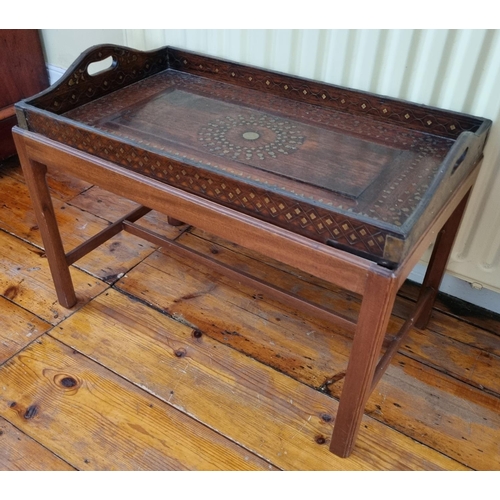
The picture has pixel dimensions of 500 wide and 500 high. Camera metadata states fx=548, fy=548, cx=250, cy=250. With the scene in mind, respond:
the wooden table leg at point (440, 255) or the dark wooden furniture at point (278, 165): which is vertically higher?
the dark wooden furniture at point (278, 165)

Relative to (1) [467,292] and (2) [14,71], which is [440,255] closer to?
(1) [467,292]

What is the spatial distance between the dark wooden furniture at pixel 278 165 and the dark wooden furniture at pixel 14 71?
0.88 metres

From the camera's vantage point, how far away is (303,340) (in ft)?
5.10

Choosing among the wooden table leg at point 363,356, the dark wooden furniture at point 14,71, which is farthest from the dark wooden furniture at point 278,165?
the dark wooden furniture at point 14,71

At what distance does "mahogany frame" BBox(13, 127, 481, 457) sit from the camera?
981 millimetres

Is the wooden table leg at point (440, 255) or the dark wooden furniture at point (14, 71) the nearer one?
the wooden table leg at point (440, 255)

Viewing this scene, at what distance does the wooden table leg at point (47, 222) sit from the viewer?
1.37 meters

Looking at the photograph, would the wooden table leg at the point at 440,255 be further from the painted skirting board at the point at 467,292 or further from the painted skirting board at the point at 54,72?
the painted skirting board at the point at 54,72

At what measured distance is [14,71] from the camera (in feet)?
7.28

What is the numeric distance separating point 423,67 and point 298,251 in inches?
25.1

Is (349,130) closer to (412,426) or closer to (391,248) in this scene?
(391,248)

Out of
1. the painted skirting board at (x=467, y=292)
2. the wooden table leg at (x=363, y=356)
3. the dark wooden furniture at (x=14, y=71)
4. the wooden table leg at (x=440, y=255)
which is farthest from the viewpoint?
the dark wooden furniture at (x=14, y=71)

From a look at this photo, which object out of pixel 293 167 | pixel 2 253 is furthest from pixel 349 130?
pixel 2 253

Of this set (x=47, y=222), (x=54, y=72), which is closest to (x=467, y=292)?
(x=47, y=222)
